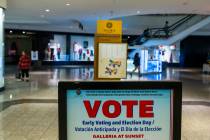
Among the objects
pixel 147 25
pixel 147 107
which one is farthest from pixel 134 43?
pixel 147 107

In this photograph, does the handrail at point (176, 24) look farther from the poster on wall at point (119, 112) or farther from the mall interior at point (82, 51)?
the poster on wall at point (119, 112)

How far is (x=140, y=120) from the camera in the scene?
1533mm

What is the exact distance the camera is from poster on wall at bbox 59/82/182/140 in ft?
4.96

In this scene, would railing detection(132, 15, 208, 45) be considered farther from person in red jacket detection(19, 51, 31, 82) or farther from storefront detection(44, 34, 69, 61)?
person in red jacket detection(19, 51, 31, 82)

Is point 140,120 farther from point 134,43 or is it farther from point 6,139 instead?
point 134,43

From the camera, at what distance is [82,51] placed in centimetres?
3312

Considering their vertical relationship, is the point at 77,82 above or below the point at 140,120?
above

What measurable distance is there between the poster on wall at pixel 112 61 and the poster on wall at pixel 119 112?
20.0 feet

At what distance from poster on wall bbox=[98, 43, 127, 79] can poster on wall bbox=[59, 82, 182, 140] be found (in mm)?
6091

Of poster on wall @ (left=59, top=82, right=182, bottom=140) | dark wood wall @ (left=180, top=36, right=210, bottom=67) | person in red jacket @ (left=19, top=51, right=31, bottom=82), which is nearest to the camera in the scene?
poster on wall @ (left=59, top=82, right=182, bottom=140)

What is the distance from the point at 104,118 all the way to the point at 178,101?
14.1 inches

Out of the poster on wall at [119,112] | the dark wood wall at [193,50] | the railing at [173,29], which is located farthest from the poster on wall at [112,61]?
the dark wood wall at [193,50]

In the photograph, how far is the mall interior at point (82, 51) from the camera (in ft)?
22.9

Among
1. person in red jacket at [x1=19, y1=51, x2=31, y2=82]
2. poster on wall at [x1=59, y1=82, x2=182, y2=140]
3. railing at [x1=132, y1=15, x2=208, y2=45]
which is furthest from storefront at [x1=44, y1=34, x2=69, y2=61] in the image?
poster on wall at [x1=59, y1=82, x2=182, y2=140]
